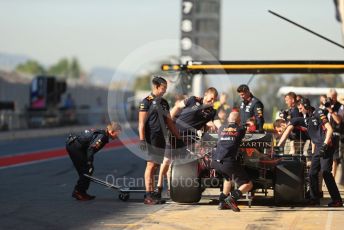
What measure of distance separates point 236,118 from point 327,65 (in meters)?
3.20

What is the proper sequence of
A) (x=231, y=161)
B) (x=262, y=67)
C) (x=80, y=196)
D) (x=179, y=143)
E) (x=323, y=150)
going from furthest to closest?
(x=262, y=67) < (x=80, y=196) < (x=179, y=143) < (x=323, y=150) < (x=231, y=161)

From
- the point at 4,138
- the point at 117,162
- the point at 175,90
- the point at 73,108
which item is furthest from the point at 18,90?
the point at 175,90

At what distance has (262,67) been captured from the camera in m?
15.8

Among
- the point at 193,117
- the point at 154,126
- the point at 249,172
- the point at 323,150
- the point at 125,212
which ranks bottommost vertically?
the point at 125,212

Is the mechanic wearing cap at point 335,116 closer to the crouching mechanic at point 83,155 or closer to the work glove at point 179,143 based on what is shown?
the work glove at point 179,143

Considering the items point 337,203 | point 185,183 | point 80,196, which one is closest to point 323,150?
point 337,203

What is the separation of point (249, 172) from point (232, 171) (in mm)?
905

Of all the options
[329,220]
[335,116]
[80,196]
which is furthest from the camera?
[335,116]

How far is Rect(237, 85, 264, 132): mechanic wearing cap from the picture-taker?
15.4 meters

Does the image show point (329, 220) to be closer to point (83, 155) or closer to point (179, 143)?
point (179, 143)

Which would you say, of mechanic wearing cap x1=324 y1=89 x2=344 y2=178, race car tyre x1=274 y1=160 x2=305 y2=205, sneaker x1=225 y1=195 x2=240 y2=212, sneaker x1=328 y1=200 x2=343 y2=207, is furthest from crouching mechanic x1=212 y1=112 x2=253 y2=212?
mechanic wearing cap x1=324 y1=89 x2=344 y2=178

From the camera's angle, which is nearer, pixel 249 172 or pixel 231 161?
pixel 231 161

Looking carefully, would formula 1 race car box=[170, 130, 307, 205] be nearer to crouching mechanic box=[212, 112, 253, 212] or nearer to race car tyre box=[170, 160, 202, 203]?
race car tyre box=[170, 160, 202, 203]

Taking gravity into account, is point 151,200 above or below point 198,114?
below
